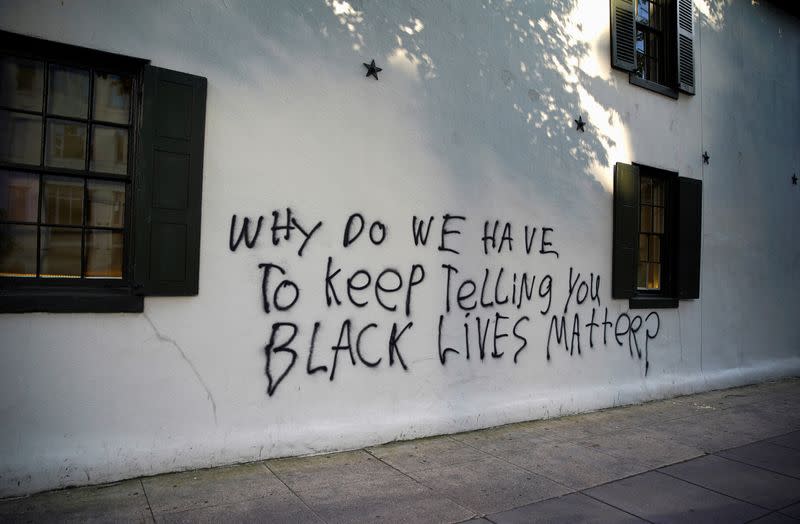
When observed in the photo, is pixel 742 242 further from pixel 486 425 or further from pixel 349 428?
pixel 349 428

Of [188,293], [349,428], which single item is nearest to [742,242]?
[349,428]

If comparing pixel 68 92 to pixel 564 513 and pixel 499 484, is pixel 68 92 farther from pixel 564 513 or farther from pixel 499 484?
pixel 564 513

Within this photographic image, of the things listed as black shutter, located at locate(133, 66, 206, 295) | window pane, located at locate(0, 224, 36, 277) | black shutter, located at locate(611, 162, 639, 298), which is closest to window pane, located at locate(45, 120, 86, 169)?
black shutter, located at locate(133, 66, 206, 295)

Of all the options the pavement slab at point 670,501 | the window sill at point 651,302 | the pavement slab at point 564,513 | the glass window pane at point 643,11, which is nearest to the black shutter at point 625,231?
the window sill at point 651,302

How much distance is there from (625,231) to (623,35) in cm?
243

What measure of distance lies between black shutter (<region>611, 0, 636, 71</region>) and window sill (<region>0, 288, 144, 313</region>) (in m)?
5.94

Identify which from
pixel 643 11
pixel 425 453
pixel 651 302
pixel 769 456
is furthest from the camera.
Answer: pixel 643 11

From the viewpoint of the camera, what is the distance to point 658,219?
732 centimetres

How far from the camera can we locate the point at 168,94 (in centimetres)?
396

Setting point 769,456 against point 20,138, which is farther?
point 769,456

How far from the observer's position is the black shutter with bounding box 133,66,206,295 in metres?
3.87

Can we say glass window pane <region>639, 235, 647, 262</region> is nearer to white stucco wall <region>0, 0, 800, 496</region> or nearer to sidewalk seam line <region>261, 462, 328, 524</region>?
white stucco wall <region>0, 0, 800, 496</region>

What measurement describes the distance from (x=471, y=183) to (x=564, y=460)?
268 cm

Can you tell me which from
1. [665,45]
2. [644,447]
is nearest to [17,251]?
[644,447]
